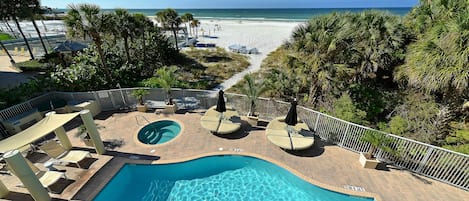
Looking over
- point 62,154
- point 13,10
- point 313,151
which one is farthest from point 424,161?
point 13,10

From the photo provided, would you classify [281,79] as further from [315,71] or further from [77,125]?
[77,125]

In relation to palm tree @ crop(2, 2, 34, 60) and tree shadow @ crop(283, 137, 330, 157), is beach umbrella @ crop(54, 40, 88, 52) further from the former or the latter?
tree shadow @ crop(283, 137, 330, 157)

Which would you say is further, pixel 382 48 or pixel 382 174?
pixel 382 48

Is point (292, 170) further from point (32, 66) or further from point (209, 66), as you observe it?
point (32, 66)

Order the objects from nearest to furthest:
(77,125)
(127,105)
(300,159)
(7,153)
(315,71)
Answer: (7,153) < (300,159) < (315,71) < (77,125) < (127,105)

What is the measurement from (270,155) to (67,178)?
7907 millimetres

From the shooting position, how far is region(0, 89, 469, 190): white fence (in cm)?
761

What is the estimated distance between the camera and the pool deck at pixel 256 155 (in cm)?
761

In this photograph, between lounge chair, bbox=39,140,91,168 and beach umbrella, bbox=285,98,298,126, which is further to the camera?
beach umbrella, bbox=285,98,298,126

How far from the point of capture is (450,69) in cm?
712

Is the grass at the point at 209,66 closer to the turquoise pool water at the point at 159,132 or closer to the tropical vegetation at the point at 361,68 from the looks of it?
the tropical vegetation at the point at 361,68

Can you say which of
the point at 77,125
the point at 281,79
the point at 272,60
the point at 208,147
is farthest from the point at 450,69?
the point at 272,60

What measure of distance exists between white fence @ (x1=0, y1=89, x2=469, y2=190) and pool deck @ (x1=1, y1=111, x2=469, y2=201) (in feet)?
1.19

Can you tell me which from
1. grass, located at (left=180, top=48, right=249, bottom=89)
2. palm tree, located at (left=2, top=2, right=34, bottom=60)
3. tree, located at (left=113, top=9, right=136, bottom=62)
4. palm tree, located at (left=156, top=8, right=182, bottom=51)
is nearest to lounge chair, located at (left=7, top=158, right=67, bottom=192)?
grass, located at (left=180, top=48, right=249, bottom=89)
